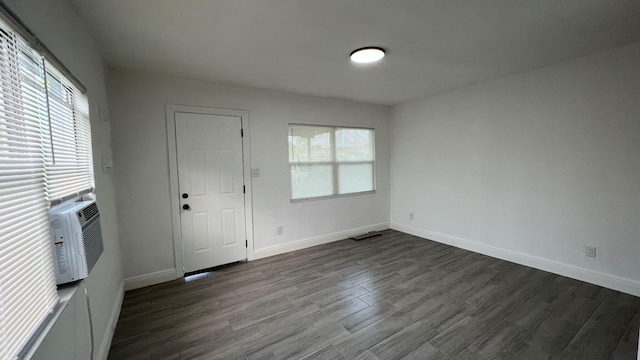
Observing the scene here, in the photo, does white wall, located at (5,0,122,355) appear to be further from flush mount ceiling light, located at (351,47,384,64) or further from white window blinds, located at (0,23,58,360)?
flush mount ceiling light, located at (351,47,384,64)

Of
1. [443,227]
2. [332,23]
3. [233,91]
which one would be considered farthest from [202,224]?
[443,227]

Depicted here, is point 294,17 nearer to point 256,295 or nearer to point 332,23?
point 332,23

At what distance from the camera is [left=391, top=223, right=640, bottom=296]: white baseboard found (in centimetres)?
256

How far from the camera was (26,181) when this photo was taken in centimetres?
99

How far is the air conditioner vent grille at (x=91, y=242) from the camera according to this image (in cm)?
134

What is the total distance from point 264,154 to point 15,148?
2760 millimetres

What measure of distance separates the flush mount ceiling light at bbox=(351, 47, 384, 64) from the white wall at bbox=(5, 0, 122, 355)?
83.4 inches

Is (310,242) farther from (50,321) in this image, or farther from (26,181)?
(26,181)

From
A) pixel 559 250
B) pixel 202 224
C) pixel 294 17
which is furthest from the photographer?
pixel 202 224

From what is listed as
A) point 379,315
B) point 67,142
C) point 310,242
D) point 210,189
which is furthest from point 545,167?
point 67,142

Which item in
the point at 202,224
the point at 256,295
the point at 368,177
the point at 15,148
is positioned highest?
the point at 15,148

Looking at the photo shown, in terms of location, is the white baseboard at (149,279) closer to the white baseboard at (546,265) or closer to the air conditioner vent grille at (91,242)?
the air conditioner vent grille at (91,242)

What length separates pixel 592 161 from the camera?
8.86 ft

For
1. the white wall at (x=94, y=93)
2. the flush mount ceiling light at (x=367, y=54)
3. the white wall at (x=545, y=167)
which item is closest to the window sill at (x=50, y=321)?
the white wall at (x=94, y=93)
